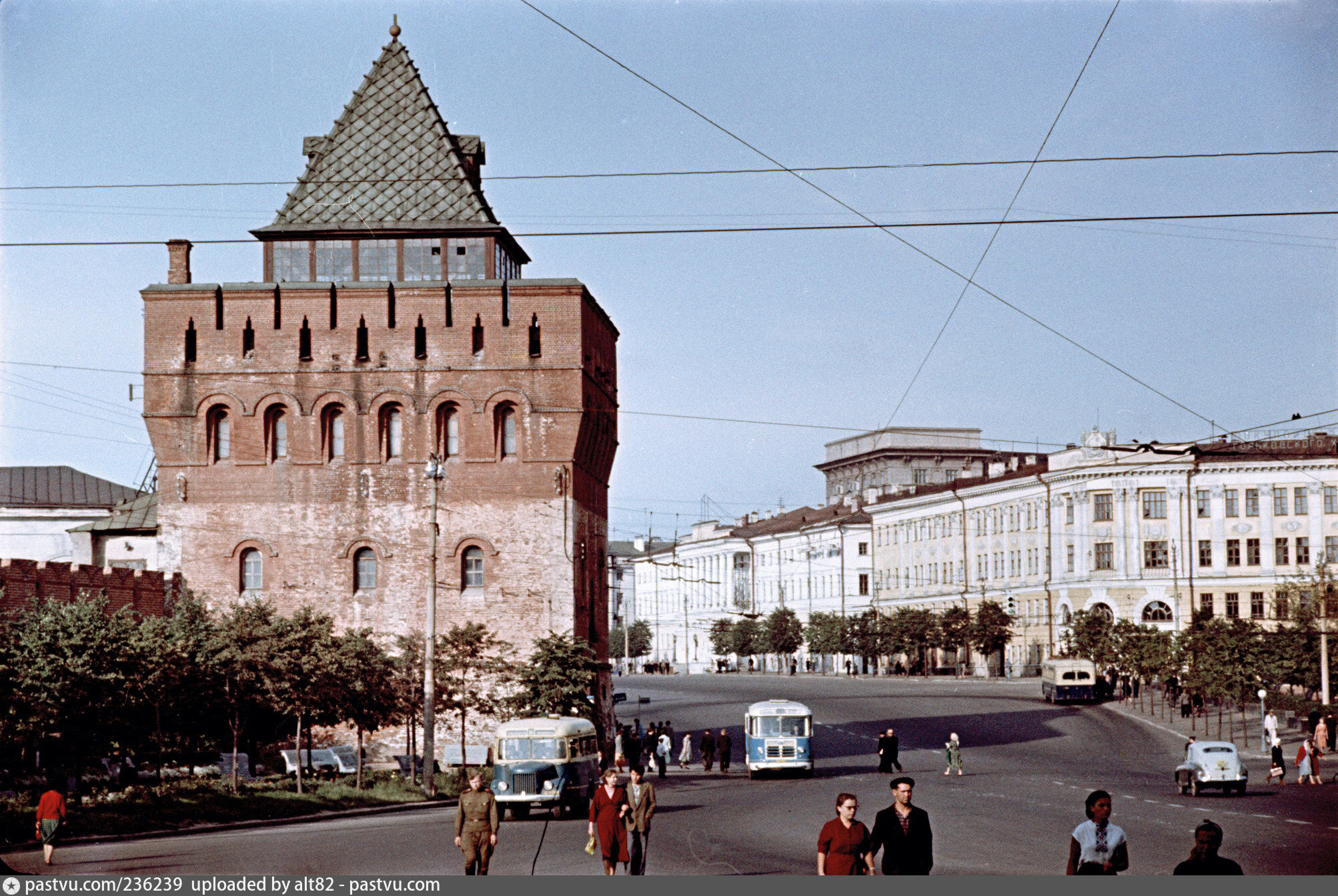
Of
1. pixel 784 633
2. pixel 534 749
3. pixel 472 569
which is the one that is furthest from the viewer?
pixel 784 633

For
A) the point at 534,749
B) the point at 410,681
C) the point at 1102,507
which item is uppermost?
the point at 1102,507

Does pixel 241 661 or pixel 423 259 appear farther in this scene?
pixel 423 259

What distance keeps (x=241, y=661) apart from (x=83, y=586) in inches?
266

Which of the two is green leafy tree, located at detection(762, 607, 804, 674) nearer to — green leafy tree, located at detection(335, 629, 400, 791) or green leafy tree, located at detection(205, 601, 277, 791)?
green leafy tree, located at detection(335, 629, 400, 791)

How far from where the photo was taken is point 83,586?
4381cm

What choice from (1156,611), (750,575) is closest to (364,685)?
(1156,611)

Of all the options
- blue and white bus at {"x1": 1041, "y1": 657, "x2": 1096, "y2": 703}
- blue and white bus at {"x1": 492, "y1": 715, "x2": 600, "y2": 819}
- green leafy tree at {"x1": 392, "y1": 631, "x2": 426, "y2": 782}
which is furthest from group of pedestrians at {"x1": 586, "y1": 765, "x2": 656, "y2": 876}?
blue and white bus at {"x1": 1041, "y1": 657, "x2": 1096, "y2": 703}

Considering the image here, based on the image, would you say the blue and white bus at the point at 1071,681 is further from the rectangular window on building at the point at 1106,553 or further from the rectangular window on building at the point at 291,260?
the rectangular window on building at the point at 291,260

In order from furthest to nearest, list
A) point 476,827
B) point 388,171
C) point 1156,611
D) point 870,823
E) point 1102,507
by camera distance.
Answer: point 1102,507 < point 1156,611 < point 388,171 < point 870,823 < point 476,827

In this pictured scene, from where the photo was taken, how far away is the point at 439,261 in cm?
5528

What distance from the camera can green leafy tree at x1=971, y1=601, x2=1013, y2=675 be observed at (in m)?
97.2

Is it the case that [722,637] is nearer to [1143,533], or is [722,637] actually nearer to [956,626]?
[956,626]

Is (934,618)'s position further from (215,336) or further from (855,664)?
(215,336)

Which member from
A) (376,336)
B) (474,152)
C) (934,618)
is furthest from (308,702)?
(934,618)
